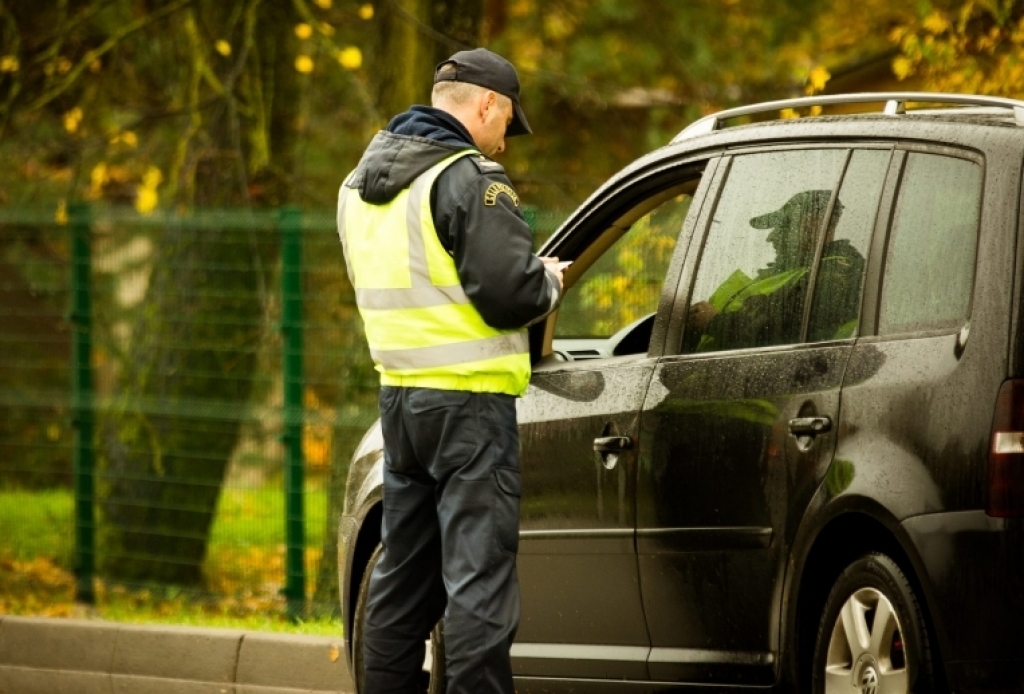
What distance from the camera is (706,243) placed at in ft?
18.0

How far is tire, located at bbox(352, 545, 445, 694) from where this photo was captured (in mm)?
6086

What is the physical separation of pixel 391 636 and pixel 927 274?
1816mm

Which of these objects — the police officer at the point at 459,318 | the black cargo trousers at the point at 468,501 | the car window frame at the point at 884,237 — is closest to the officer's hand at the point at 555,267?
the police officer at the point at 459,318

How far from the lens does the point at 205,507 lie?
36.5ft

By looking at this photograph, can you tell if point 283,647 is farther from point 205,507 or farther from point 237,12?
point 237,12

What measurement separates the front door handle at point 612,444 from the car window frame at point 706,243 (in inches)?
10.5

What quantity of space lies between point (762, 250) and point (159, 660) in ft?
13.2

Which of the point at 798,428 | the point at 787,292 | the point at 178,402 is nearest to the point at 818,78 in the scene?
the point at 178,402

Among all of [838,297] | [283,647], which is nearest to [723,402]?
[838,297]

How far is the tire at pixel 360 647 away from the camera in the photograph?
609 centimetres

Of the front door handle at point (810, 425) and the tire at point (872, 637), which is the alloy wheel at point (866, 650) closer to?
the tire at point (872, 637)

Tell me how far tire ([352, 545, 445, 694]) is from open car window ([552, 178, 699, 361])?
3.00ft

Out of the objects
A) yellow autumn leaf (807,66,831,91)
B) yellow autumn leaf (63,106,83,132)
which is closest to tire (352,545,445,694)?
yellow autumn leaf (807,66,831,91)

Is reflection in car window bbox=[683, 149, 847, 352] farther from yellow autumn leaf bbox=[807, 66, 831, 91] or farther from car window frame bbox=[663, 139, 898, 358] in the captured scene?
yellow autumn leaf bbox=[807, 66, 831, 91]
